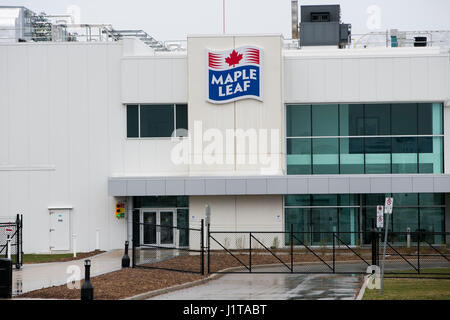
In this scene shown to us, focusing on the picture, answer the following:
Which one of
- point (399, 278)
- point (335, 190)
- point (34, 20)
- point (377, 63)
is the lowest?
point (399, 278)

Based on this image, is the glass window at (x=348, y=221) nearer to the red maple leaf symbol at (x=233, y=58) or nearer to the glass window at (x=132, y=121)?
the red maple leaf symbol at (x=233, y=58)

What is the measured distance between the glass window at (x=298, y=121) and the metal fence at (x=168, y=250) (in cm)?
698

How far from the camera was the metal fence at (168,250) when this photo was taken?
31467 mm

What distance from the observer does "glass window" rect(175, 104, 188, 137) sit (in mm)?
40953

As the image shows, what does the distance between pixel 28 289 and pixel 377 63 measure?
74.1 feet

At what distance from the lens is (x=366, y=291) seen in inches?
949

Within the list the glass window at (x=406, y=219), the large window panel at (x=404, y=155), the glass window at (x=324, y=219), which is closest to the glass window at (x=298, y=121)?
the glass window at (x=324, y=219)

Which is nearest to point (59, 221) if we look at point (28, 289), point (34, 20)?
point (34, 20)

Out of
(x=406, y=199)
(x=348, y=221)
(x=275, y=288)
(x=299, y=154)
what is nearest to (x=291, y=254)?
(x=275, y=288)

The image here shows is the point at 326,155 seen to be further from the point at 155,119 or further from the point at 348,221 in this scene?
the point at 155,119

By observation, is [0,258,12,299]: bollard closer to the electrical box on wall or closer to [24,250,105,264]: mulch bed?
[24,250,105,264]: mulch bed

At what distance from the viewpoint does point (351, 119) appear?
4131 centimetres

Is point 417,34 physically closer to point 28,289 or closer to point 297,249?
point 297,249
